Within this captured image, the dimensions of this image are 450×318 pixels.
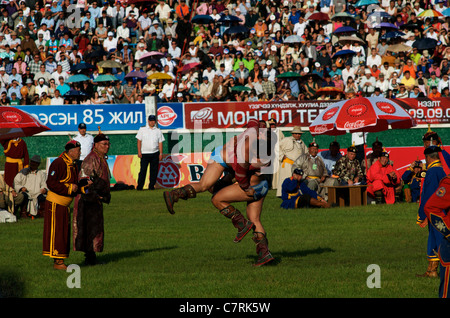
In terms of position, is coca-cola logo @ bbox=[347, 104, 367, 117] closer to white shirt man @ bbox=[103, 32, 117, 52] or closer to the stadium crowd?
the stadium crowd

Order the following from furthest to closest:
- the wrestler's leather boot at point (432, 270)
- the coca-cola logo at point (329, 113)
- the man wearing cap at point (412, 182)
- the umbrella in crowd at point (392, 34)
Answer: the umbrella in crowd at point (392, 34), the coca-cola logo at point (329, 113), the man wearing cap at point (412, 182), the wrestler's leather boot at point (432, 270)

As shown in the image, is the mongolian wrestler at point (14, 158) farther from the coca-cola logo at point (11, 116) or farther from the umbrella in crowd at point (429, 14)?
the umbrella in crowd at point (429, 14)

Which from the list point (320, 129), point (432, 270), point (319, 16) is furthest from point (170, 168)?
point (432, 270)

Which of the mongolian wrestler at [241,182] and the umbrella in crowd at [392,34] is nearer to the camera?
the mongolian wrestler at [241,182]

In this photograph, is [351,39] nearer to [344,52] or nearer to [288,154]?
[344,52]

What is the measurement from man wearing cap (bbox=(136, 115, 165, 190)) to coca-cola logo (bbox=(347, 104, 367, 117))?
6509 millimetres

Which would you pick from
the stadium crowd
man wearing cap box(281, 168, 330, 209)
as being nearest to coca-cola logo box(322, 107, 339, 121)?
man wearing cap box(281, 168, 330, 209)

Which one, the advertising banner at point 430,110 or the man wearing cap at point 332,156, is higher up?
the advertising banner at point 430,110

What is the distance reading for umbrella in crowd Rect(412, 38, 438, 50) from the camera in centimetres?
2945

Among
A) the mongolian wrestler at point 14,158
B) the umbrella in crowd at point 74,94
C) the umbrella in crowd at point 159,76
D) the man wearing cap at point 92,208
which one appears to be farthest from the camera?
the umbrella in crowd at point 159,76

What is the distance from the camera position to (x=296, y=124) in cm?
2600

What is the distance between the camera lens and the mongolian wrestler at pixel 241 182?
11391 millimetres

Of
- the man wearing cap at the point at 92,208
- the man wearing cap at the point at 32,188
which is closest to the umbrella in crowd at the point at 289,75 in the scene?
the man wearing cap at the point at 32,188

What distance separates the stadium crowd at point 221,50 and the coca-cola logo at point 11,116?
6.73 meters
